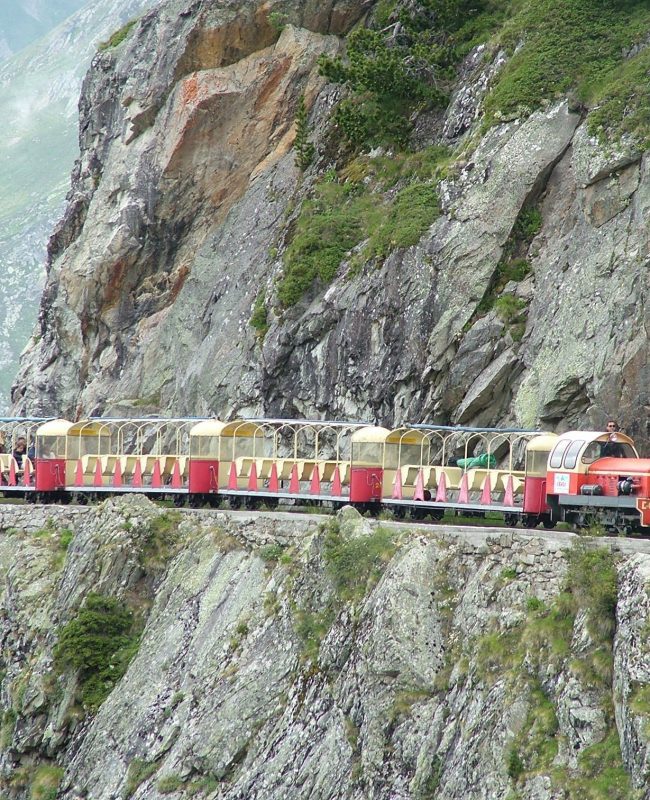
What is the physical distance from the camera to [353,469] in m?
36.6

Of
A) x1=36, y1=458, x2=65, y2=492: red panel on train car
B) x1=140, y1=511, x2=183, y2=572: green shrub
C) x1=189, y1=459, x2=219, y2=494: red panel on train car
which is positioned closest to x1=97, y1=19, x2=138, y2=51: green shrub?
x1=36, y1=458, x2=65, y2=492: red panel on train car

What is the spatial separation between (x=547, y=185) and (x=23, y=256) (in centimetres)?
13218

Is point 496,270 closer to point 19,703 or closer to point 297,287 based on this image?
point 297,287

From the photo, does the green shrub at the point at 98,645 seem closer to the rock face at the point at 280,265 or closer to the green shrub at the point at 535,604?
the rock face at the point at 280,265

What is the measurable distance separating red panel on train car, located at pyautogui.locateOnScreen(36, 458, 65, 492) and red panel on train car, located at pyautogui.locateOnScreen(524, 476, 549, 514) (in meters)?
18.7

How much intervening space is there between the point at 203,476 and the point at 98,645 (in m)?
8.79

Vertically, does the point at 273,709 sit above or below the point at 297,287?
below

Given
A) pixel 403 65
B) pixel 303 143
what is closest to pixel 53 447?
pixel 303 143

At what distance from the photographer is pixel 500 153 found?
43406 mm

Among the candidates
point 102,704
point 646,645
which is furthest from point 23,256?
point 646,645

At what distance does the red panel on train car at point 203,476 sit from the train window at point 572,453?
1391 centimetres

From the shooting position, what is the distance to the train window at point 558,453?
30.6 meters

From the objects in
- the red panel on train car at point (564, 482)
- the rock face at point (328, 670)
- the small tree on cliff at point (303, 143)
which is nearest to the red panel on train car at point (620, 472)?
the red panel on train car at point (564, 482)

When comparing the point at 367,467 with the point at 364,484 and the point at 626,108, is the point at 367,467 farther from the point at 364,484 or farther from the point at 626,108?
the point at 626,108
